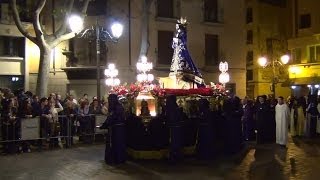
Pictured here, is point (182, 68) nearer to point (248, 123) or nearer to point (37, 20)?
point (248, 123)

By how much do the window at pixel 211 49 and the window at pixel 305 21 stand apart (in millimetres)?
9944

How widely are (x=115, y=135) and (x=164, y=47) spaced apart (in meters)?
18.6

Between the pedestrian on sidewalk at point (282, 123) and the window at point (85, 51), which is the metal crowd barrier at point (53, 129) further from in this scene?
the window at point (85, 51)

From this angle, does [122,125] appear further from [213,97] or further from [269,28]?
[269,28]

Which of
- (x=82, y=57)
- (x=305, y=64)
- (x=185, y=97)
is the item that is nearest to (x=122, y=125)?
(x=185, y=97)

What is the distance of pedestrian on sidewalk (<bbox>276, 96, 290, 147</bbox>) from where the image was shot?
16969 mm

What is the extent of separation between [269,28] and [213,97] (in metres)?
32.8

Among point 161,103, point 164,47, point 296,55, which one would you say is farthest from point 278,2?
point 161,103

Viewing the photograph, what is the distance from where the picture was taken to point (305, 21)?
4047 cm

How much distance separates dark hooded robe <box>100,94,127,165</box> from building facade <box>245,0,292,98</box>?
33920 mm

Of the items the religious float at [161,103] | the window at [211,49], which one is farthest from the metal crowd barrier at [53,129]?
the window at [211,49]

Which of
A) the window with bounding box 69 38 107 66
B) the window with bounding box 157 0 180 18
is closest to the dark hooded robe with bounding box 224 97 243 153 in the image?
the window with bounding box 69 38 107 66

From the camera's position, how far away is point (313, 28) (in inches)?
1549

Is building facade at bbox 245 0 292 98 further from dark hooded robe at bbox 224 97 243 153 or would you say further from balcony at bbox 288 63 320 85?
dark hooded robe at bbox 224 97 243 153
